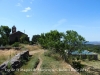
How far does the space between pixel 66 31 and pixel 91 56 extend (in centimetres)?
1350

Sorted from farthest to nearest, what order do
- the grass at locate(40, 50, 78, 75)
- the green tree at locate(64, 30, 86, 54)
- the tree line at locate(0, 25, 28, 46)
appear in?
1. the tree line at locate(0, 25, 28, 46)
2. the green tree at locate(64, 30, 86, 54)
3. the grass at locate(40, 50, 78, 75)

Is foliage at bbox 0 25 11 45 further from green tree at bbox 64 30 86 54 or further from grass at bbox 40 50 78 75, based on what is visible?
grass at bbox 40 50 78 75

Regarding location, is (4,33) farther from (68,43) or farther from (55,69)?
(55,69)

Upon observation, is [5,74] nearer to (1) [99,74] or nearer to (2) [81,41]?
(1) [99,74]

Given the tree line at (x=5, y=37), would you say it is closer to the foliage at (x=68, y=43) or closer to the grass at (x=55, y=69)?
the foliage at (x=68, y=43)

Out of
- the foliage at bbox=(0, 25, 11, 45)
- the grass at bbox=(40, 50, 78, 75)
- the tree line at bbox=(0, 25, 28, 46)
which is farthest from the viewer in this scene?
the foliage at bbox=(0, 25, 11, 45)

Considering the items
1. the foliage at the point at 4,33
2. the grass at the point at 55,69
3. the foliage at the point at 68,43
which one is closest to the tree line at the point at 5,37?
the foliage at the point at 4,33

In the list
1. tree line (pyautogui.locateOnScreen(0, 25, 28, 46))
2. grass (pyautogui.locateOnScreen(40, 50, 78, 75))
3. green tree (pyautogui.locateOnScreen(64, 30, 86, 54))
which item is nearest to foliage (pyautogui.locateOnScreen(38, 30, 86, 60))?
green tree (pyautogui.locateOnScreen(64, 30, 86, 54))

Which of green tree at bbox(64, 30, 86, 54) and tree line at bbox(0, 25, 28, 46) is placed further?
tree line at bbox(0, 25, 28, 46)

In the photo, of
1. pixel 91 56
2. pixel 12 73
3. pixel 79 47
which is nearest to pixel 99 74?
pixel 79 47

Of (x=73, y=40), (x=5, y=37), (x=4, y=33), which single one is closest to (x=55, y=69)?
(x=73, y=40)

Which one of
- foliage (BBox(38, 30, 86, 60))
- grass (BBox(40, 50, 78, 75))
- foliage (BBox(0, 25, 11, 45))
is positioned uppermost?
foliage (BBox(0, 25, 11, 45))

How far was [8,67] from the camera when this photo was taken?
9.49 m

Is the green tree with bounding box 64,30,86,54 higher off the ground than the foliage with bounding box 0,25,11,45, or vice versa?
the foliage with bounding box 0,25,11,45
